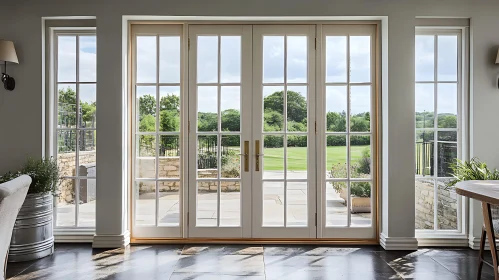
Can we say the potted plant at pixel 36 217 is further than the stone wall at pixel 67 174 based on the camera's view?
No

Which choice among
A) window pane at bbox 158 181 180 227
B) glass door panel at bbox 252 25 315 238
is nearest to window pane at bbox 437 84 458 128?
glass door panel at bbox 252 25 315 238

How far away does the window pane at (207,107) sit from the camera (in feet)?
13.2

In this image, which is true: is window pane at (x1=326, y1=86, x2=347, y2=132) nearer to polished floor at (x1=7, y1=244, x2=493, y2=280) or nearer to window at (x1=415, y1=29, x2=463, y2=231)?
window at (x1=415, y1=29, x2=463, y2=231)

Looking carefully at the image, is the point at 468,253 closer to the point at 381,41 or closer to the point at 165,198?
the point at 381,41

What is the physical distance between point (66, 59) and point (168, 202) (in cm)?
194

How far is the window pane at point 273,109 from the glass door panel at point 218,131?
0.66 ft

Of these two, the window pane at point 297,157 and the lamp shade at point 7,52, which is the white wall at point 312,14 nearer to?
the lamp shade at point 7,52

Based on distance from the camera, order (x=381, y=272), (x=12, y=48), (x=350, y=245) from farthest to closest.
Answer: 1. (x=350, y=245)
2. (x=12, y=48)
3. (x=381, y=272)

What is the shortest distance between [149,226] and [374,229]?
97.3 inches

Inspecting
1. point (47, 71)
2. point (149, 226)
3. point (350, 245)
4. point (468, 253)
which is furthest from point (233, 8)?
point (468, 253)

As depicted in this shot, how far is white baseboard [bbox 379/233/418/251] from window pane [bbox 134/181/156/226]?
2500mm

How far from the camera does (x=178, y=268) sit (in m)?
3.25

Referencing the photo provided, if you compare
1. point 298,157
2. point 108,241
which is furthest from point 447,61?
point 108,241

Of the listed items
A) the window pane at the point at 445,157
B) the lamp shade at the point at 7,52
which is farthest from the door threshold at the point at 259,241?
the lamp shade at the point at 7,52
